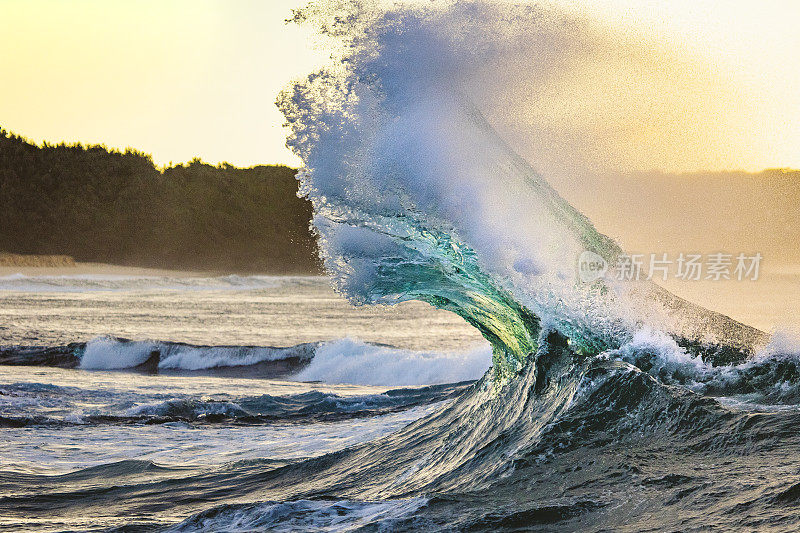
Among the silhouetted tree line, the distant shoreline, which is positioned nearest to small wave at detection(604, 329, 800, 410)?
the distant shoreline

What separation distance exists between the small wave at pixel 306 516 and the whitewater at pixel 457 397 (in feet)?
0.08

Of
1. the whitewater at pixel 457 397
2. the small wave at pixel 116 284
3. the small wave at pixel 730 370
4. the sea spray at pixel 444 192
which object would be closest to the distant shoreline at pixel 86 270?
the small wave at pixel 116 284

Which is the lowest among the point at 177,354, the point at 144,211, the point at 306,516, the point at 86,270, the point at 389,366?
the point at 306,516

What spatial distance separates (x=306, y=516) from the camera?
4520 mm

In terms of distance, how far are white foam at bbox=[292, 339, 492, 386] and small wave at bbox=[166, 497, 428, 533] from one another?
11.6 metres

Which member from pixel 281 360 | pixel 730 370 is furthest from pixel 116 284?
pixel 730 370

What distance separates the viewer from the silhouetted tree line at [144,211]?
275 ft

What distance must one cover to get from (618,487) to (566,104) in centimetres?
585

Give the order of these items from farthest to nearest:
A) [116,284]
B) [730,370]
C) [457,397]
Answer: [116,284] < [457,397] < [730,370]

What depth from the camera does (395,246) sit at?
823cm

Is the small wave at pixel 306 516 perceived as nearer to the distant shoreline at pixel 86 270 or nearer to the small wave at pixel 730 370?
the small wave at pixel 730 370

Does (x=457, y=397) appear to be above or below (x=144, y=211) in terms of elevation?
below

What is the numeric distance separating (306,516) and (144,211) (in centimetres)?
9420

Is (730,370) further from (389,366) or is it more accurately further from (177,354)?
(177,354)
